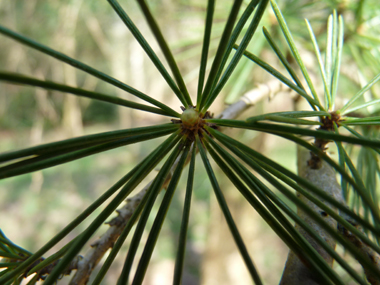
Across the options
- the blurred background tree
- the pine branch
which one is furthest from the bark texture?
the blurred background tree

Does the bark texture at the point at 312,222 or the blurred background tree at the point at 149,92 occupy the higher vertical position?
the blurred background tree at the point at 149,92

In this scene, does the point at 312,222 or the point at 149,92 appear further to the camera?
the point at 149,92

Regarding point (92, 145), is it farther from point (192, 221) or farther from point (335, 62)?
point (192, 221)

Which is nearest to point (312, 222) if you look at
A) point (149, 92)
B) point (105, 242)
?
point (105, 242)

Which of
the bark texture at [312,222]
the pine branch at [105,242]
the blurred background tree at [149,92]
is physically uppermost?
the blurred background tree at [149,92]

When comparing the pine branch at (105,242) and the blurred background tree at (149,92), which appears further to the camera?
the blurred background tree at (149,92)

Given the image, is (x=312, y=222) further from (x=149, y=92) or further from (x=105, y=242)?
(x=149, y=92)

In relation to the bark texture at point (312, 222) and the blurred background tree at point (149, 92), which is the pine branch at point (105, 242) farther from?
the blurred background tree at point (149, 92)

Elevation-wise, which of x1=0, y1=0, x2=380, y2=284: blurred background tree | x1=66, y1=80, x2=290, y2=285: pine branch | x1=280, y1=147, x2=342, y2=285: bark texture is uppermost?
x1=0, y1=0, x2=380, y2=284: blurred background tree

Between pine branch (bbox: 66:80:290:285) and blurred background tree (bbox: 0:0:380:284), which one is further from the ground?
blurred background tree (bbox: 0:0:380:284)

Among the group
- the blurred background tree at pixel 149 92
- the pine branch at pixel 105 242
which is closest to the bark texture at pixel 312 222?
the pine branch at pixel 105 242

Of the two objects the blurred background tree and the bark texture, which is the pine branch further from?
the blurred background tree
